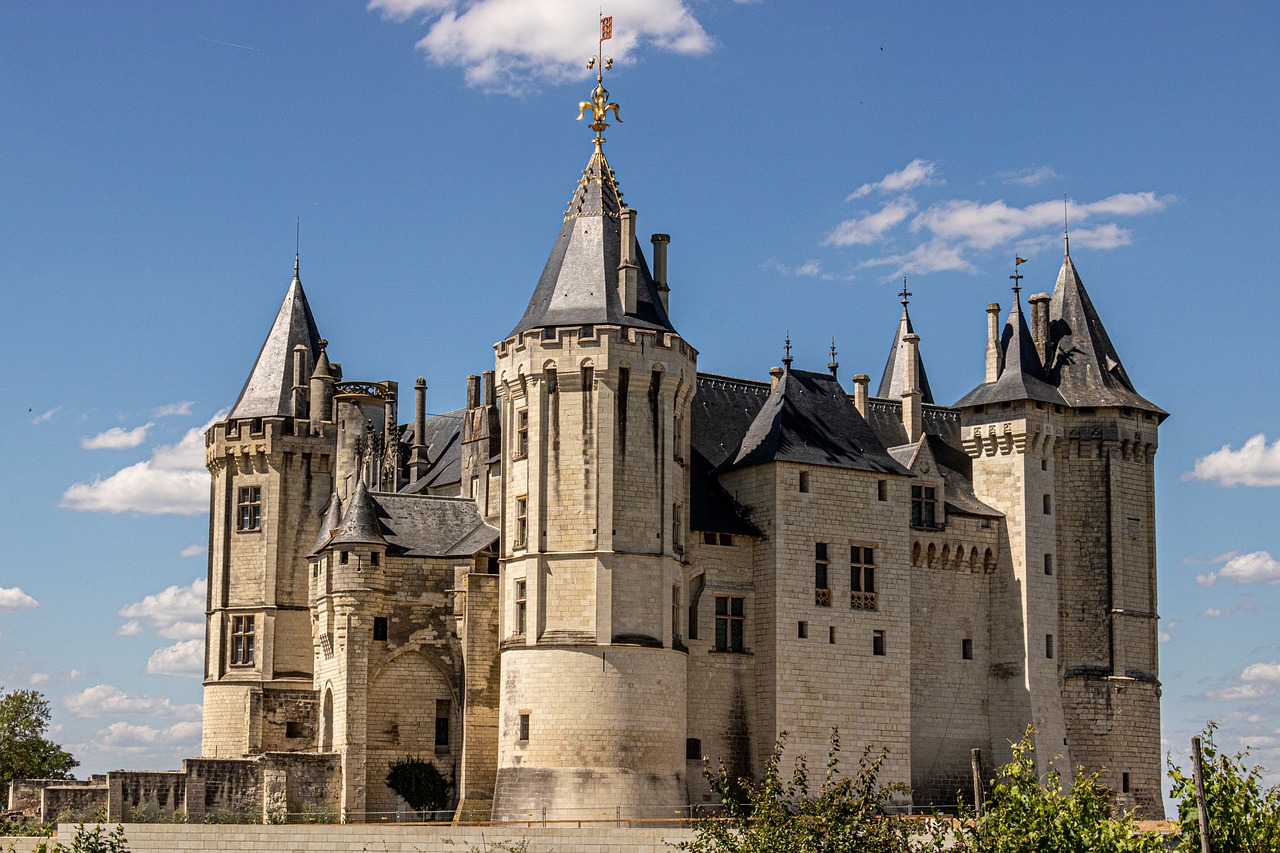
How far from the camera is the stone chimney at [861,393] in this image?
57.5 meters

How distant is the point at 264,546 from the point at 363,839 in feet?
61.4

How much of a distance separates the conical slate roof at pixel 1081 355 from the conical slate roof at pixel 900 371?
5.37 m

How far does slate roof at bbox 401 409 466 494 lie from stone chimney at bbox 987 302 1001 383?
1615cm

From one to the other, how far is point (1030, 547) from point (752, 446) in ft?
28.9

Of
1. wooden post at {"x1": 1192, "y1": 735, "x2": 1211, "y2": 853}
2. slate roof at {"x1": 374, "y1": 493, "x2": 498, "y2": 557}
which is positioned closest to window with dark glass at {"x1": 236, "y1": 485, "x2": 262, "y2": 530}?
slate roof at {"x1": 374, "y1": 493, "x2": 498, "y2": 557}

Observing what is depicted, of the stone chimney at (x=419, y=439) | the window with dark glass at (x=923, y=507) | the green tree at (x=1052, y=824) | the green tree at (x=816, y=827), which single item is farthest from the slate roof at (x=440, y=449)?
the green tree at (x=1052, y=824)

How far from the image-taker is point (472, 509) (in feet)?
178

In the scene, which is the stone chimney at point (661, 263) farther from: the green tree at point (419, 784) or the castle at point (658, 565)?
the green tree at point (419, 784)

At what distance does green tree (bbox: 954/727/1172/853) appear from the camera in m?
33.4

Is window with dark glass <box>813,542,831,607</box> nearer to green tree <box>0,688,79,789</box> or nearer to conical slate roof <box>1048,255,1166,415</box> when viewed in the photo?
conical slate roof <box>1048,255,1166,415</box>

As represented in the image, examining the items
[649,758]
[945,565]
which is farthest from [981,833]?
[945,565]

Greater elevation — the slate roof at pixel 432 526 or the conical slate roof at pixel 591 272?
the conical slate roof at pixel 591 272

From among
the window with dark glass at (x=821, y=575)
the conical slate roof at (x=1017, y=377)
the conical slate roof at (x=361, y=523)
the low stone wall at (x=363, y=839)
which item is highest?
the conical slate roof at (x=1017, y=377)

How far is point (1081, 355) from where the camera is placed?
195 feet
